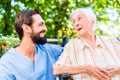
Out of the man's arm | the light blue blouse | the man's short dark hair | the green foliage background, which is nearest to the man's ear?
the man's short dark hair

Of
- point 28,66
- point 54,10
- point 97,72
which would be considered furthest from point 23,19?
point 54,10

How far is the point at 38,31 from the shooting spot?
3.17 metres

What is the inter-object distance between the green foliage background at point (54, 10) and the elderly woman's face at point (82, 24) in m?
9.72

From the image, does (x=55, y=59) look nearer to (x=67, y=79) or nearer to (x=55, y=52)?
(x=55, y=52)

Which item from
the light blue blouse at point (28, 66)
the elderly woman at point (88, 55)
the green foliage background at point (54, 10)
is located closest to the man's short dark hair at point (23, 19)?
the light blue blouse at point (28, 66)

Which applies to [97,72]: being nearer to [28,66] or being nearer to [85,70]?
[85,70]

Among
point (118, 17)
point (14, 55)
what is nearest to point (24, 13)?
point (14, 55)

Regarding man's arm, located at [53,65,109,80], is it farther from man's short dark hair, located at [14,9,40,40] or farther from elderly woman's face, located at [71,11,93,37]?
man's short dark hair, located at [14,9,40,40]

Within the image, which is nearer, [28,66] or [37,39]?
[37,39]

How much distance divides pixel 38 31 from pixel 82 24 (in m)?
0.40

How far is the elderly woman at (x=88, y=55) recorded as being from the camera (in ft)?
9.70

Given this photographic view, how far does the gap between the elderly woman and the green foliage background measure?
9.65 metres

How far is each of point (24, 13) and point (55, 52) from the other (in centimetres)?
A: 45

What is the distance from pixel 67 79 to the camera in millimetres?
2875
